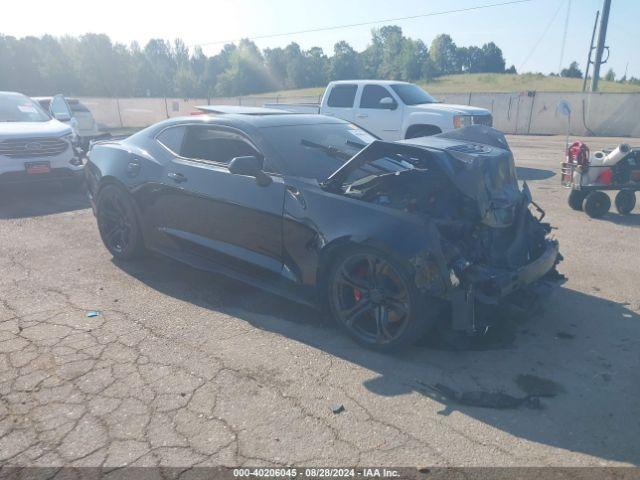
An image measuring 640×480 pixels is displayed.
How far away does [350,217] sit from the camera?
3701 mm

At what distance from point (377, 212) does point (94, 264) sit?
140 inches

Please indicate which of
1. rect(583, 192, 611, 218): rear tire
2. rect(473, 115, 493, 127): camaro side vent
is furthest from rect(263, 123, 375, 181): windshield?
rect(473, 115, 493, 127): camaro side vent

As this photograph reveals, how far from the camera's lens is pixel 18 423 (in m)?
2.89

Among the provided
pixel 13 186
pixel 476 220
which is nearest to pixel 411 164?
pixel 476 220

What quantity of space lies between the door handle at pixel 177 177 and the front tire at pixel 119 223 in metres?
0.67

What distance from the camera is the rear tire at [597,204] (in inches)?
297

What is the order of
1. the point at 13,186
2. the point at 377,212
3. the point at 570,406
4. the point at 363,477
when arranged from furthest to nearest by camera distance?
the point at 13,186 < the point at 377,212 < the point at 570,406 < the point at 363,477

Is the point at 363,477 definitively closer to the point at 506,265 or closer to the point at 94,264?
the point at 506,265

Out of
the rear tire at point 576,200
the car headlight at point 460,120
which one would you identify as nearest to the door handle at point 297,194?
the rear tire at point 576,200

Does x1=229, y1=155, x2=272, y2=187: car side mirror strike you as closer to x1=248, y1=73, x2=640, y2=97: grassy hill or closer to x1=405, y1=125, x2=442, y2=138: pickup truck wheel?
x1=405, y1=125, x2=442, y2=138: pickup truck wheel

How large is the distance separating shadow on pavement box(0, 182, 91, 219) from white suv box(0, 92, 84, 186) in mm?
280

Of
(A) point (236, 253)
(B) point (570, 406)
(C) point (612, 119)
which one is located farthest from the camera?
(C) point (612, 119)

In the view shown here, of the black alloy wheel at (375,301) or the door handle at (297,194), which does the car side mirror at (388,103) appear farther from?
the black alloy wheel at (375,301)

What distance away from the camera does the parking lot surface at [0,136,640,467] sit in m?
2.71
